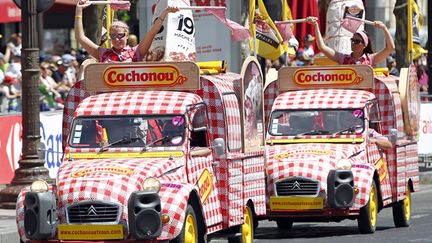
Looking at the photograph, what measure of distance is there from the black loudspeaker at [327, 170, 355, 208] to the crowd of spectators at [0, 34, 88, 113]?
7940 millimetres

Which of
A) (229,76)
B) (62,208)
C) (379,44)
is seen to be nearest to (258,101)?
(229,76)

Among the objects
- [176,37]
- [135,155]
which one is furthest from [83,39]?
[135,155]

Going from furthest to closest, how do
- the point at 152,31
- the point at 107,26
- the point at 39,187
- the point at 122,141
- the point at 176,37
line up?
the point at 107,26 → the point at 176,37 → the point at 152,31 → the point at 122,141 → the point at 39,187

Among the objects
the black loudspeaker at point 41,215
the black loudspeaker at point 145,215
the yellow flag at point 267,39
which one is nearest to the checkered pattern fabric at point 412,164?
the yellow flag at point 267,39

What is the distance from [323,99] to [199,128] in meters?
4.35

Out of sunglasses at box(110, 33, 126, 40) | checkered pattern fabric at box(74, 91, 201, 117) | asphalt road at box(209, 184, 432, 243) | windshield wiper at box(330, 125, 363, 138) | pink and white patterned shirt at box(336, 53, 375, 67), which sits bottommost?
asphalt road at box(209, 184, 432, 243)

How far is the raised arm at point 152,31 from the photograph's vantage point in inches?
640

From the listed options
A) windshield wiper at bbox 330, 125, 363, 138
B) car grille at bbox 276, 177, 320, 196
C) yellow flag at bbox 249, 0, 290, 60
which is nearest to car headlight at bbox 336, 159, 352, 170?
car grille at bbox 276, 177, 320, 196

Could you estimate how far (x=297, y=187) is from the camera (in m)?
18.6

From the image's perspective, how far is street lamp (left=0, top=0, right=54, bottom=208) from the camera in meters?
20.7

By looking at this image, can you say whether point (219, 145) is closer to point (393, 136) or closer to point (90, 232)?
point (90, 232)

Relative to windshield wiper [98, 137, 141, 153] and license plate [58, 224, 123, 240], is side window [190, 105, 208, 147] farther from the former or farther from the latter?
license plate [58, 224, 123, 240]

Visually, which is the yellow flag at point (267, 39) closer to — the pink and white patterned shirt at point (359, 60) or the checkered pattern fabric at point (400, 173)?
the pink and white patterned shirt at point (359, 60)

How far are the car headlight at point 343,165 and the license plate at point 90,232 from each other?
4750mm
